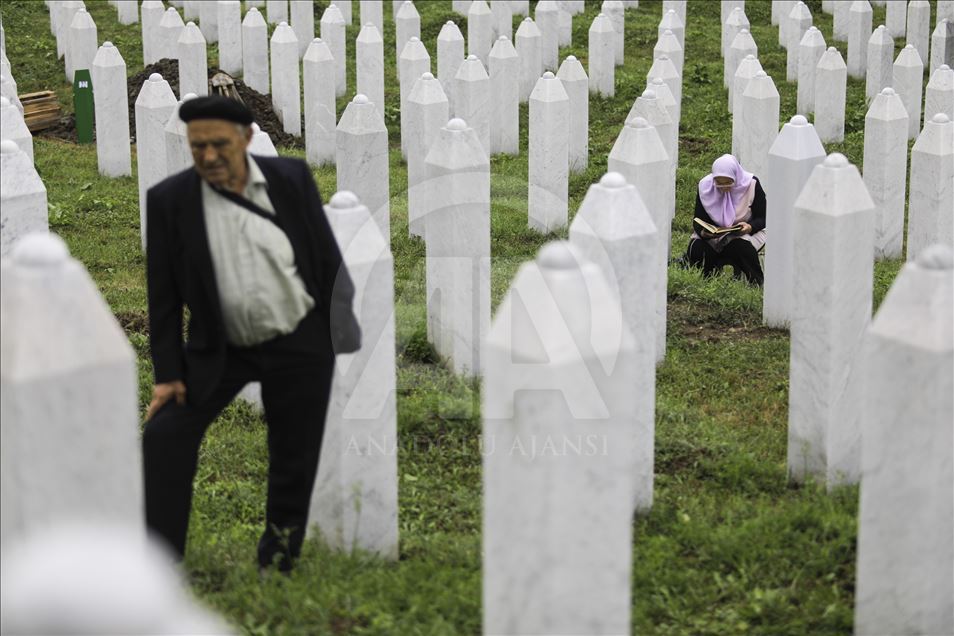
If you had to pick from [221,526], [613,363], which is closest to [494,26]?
[221,526]

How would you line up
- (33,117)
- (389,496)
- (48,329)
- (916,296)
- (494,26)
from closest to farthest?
→ (48,329)
(916,296)
(389,496)
(33,117)
(494,26)

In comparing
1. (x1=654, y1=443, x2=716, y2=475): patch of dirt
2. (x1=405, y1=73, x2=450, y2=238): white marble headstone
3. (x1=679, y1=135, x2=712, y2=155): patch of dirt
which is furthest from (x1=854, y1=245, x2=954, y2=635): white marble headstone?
(x1=679, y1=135, x2=712, y2=155): patch of dirt

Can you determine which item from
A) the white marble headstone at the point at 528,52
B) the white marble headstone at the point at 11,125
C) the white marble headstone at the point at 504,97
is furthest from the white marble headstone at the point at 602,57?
the white marble headstone at the point at 11,125

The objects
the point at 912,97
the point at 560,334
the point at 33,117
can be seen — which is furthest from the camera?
the point at 33,117

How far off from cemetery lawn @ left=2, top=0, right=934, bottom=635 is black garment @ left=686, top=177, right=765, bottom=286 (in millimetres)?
177

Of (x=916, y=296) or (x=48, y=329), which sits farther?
(x=916, y=296)

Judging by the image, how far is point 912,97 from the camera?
12594 mm

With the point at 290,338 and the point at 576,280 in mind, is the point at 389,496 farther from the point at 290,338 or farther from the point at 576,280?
the point at 576,280

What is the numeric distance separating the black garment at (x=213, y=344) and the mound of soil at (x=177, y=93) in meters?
8.45

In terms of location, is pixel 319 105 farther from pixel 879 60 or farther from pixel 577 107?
pixel 879 60

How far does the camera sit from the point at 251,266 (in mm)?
4555

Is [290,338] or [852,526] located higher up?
[290,338]

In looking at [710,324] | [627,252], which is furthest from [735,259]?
[627,252]

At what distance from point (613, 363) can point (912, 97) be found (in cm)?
942
